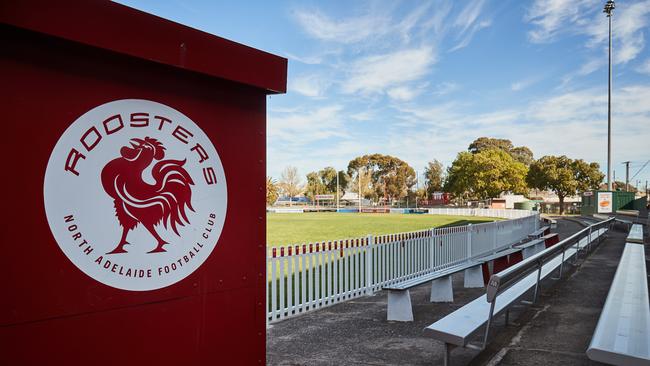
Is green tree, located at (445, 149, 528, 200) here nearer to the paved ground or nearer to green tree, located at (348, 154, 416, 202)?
green tree, located at (348, 154, 416, 202)

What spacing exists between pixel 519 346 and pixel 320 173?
378 ft

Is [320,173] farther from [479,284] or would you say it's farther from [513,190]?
[479,284]

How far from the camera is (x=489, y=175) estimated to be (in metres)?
64.6

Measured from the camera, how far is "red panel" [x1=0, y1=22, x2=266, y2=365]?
1614 mm

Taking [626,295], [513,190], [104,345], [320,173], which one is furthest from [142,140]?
[320,173]

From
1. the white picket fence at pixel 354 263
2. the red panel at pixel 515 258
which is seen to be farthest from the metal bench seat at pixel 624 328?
the red panel at pixel 515 258

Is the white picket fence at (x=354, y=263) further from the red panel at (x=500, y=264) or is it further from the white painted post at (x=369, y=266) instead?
the red panel at (x=500, y=264)

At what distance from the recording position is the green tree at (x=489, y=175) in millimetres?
64625

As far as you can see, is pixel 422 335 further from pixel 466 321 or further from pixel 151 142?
pixel 151 142

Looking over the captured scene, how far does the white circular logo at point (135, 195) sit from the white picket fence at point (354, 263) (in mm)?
4176

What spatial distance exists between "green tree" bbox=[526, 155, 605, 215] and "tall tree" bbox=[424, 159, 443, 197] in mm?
36004

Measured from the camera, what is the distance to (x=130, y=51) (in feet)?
6.04

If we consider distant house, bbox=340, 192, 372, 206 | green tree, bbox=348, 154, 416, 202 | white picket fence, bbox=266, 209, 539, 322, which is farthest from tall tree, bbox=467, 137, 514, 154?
white picket fence, bbox=266, 209, 539, 322

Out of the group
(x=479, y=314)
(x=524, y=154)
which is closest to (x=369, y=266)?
(x=479, y=314)
